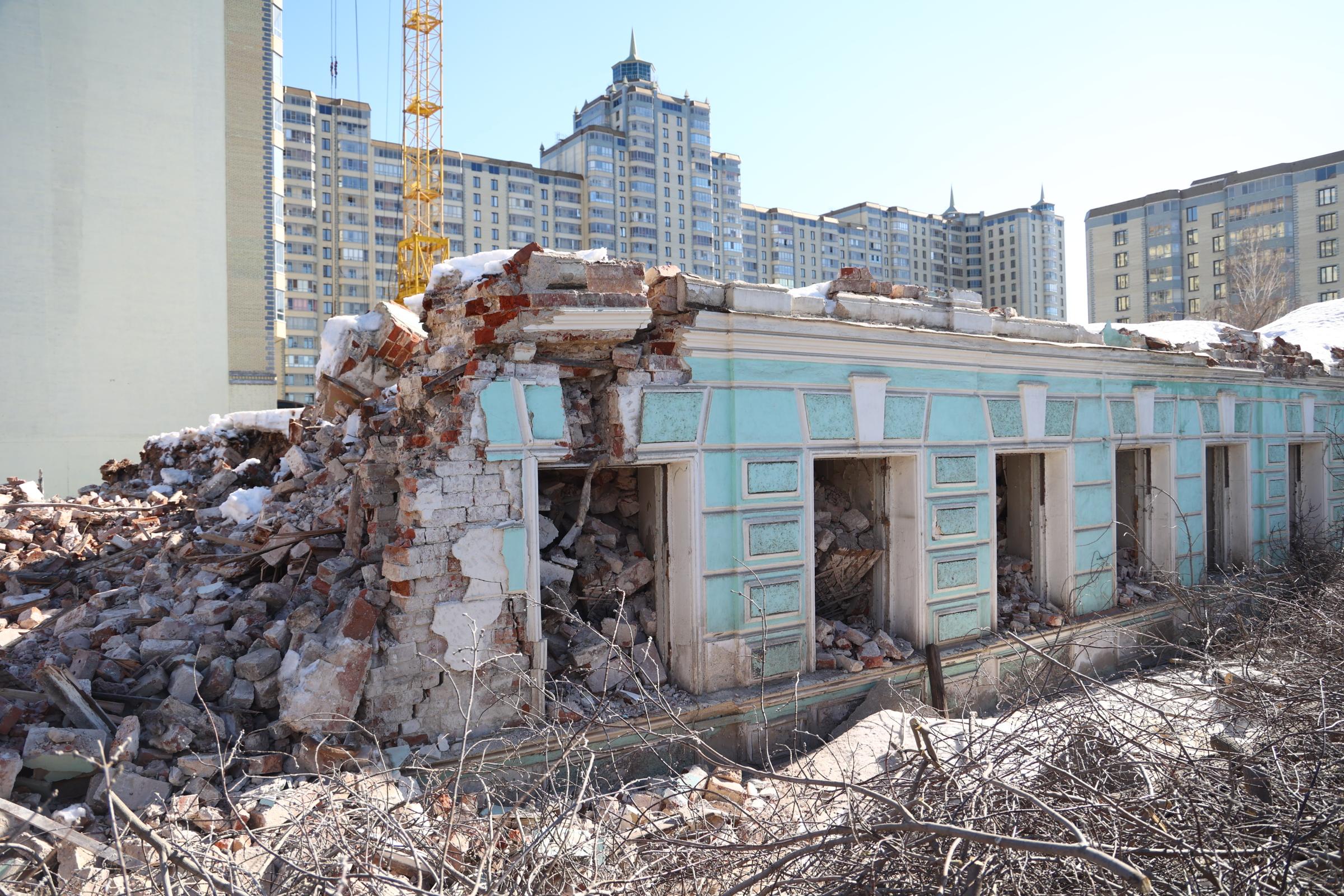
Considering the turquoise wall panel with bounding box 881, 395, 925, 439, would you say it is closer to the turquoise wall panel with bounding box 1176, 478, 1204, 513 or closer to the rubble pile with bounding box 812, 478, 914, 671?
the rubble pile with bounding box 812, 478, 914, 671

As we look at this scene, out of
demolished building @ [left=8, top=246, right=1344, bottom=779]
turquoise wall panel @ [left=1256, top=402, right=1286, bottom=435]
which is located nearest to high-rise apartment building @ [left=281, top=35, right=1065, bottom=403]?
turquoise wall panel @ [left=1256, top=402, right=1286, bottom=435]

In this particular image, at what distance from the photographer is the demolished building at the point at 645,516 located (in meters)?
5.23

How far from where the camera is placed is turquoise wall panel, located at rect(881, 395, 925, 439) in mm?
7273

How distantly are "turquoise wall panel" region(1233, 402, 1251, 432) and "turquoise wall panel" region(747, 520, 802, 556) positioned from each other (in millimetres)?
8418

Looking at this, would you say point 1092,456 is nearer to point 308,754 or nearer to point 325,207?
point 308,754

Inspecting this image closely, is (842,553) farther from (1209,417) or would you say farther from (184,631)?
(1209,417)

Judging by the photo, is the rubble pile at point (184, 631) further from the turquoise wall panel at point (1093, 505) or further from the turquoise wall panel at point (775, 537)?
the turquoise wall panel at point (1093, 505)

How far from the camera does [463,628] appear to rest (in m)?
5.23

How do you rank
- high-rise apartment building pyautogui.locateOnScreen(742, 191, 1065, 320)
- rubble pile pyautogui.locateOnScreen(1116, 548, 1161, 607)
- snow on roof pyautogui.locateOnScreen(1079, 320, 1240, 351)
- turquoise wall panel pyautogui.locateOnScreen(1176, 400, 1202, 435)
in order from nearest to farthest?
rubble pile pyautogui.locateOnScreen(1116, 548, 1161, 607)
turquoise wall panel pyautogui.locateOnScreen(1176, 400, 1202, 435)
snow on roof pyautogui.locateOnScreen(1079, 320, 1240, 351)
high-rise apartment building pyautogui.locateOnScreen(742, 191, 1065, 320)

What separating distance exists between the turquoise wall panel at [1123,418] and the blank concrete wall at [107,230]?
76.7 feet

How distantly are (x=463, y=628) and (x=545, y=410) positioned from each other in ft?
5.07

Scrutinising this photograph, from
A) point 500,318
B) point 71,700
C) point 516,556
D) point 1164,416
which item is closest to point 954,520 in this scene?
point 516,556

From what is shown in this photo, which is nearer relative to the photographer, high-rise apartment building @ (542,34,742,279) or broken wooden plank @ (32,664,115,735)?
broken wooden plank @ (32,664,115,735)

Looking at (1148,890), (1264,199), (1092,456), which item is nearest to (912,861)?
(1148,890)
